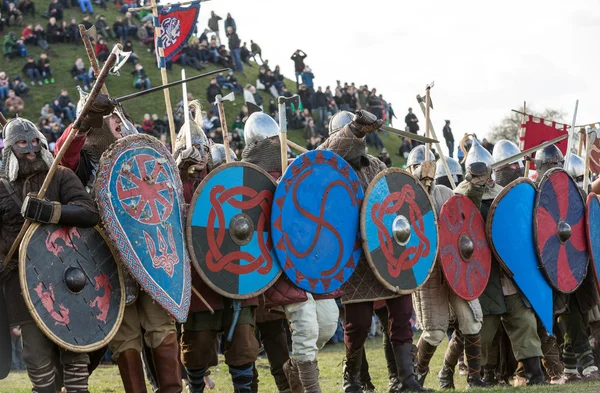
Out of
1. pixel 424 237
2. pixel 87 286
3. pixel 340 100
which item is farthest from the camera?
pixel 340 100

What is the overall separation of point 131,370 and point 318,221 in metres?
A: 1.52

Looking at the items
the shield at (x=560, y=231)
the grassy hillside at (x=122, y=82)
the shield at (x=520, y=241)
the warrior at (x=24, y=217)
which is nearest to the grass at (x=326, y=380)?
the shield at (x=520, y=241)

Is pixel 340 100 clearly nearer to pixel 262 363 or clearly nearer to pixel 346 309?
pixel 262 363

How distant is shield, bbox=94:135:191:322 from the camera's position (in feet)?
19.2

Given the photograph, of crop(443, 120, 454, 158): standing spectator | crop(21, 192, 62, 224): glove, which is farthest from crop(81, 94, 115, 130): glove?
crop(443, 120, 454, 158): standing spectator

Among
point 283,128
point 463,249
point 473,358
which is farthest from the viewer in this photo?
point 473,358

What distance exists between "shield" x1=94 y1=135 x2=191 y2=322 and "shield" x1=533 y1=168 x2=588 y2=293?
3.06 meters

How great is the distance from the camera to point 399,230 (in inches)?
283

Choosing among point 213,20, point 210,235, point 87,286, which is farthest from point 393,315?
point 213,20

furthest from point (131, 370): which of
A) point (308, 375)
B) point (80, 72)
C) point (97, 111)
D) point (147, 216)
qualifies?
point (80, 72)

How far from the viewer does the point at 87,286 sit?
5.74 m

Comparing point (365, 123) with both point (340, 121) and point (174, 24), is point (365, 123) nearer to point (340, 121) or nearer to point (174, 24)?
point (340, 121)

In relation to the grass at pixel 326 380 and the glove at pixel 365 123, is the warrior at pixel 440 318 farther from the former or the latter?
the glove at pixel 365 123

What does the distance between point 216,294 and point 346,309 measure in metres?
1.08
